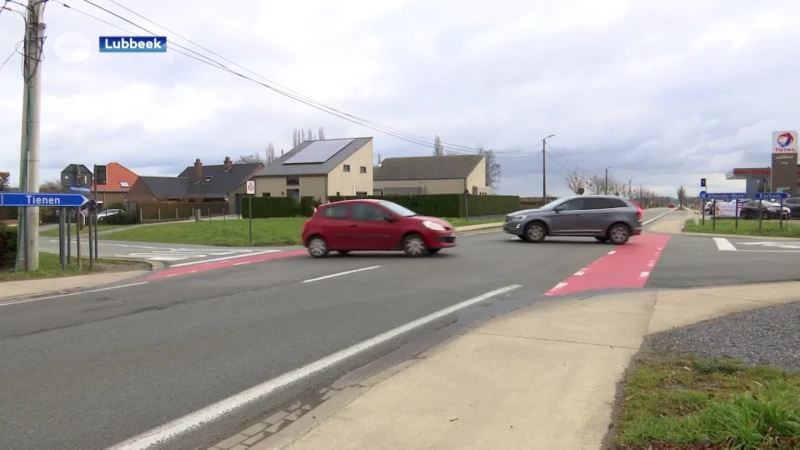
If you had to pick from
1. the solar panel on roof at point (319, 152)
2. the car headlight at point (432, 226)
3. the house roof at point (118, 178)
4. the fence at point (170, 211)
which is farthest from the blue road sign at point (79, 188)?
the house roof at point (118, 178)

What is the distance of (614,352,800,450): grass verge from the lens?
333cm

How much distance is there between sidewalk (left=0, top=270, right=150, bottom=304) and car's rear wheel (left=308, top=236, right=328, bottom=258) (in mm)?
4230

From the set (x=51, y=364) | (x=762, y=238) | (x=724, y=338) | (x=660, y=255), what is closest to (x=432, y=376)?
(x=724, y=338)

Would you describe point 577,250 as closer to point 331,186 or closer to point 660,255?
point 660,255

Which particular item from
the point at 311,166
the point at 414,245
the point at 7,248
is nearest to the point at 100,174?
the point at 7,248

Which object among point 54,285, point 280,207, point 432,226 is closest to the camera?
point 54,285

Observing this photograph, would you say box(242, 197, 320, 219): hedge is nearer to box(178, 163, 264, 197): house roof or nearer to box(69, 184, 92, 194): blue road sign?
box(178, 163, 264, 197): house roof

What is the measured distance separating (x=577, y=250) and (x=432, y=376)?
40.8ft

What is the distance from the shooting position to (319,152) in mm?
56000

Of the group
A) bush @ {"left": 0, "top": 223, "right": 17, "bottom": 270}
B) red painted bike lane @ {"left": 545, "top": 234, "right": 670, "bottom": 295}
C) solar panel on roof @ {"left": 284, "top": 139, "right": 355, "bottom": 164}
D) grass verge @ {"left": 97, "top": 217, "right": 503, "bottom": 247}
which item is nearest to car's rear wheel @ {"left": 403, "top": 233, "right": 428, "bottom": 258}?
red painted bike lane @ {"left": 545, "top": 234, "right": 670, "bottom": 295}

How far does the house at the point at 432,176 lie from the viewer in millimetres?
67562

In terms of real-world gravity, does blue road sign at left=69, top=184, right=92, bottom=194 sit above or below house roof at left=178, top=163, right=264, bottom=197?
below

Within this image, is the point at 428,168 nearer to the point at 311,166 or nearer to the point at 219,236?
the point at 311,166

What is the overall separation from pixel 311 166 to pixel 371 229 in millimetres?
39095
